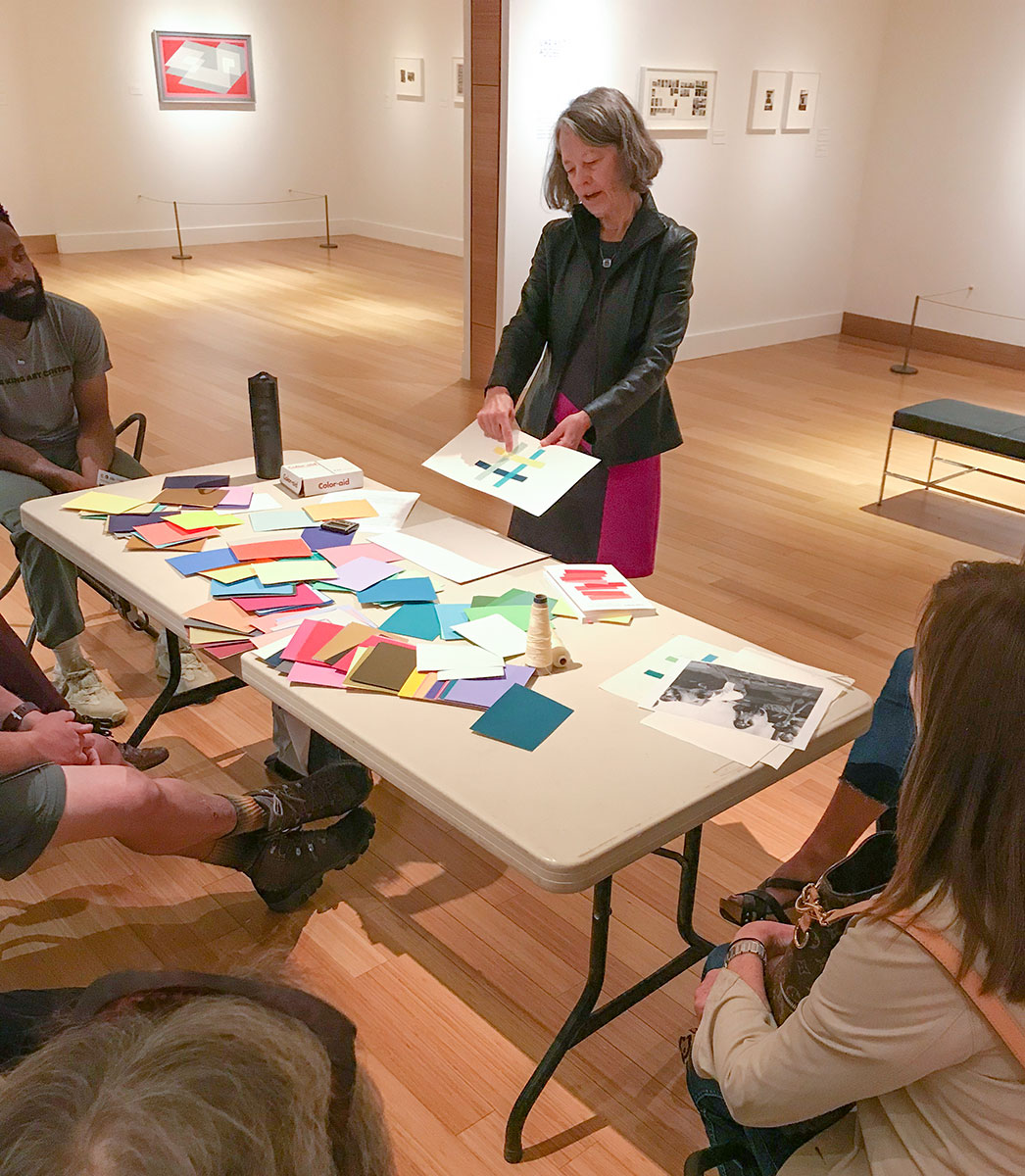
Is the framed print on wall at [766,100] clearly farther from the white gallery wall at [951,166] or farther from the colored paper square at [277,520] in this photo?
the colored paper square at [277,520]

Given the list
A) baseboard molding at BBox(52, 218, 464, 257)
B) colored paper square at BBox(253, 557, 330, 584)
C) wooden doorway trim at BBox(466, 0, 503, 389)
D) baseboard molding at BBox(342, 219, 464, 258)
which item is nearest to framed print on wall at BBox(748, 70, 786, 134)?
wooden doorway trim at BBox(466, 0, 503, 389)

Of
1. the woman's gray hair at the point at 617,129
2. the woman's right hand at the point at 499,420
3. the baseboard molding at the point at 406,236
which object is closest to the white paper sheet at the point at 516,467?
the woman's right hand at the point at 499,420

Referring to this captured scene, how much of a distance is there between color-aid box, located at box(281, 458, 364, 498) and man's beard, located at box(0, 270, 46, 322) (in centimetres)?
92

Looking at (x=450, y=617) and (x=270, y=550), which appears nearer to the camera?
(x=450, y=617)

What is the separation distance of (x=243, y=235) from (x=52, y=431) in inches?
377

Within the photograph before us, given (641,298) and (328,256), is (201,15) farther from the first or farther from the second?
(641,298)

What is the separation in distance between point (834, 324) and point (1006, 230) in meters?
1.57

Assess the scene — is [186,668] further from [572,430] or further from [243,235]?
[243,235]

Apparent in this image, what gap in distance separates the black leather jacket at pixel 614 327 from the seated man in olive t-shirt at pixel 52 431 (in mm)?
1300

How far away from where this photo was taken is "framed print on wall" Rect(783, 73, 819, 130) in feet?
25.0

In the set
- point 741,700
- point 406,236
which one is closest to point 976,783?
point 741,700

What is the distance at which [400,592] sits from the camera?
229 centimetres

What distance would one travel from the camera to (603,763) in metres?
1.73

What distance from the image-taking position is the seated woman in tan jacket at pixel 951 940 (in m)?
1.05
